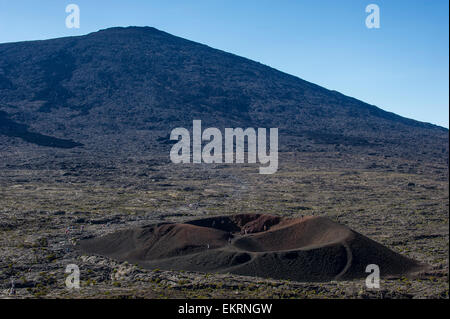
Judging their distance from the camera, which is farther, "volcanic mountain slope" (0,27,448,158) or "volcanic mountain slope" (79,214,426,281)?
"volcanic mountain slope" (0,27,448,158)

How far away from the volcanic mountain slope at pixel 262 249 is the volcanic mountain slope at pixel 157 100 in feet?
212

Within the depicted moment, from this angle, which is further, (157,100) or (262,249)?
(157,100)

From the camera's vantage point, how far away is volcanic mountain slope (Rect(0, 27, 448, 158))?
342 feet

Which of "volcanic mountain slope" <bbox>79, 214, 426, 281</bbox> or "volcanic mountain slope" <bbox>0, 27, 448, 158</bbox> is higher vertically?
"volcanic mountain slope" <bbox>0, 27, 448, 158</bbox>

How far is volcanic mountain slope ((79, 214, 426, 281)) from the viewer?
23844 mm

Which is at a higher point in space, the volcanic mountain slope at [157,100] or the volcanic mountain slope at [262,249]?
the volcanic mountain slope at [157,100]

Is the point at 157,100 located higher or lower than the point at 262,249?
higher

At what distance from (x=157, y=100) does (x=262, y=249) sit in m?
100

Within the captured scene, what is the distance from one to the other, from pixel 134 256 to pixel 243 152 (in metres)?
69.1

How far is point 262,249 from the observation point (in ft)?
89.2

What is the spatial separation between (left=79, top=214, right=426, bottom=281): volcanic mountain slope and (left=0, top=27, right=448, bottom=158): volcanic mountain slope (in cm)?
6458

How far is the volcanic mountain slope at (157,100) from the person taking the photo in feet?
342

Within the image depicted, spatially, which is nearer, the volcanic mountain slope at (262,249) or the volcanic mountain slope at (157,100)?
the volcanic mountain slope at (262,249)
